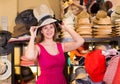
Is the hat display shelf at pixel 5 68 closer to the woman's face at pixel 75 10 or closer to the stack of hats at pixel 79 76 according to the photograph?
the stack of hats at pixel 79 76

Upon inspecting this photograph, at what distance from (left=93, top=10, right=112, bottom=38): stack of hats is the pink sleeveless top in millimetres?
859

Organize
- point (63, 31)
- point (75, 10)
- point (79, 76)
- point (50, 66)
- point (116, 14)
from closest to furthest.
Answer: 1. point (50, 66)
2. point (79, 76)
3. point (63, 31)
4. point (116, 14)
5. point (75, 10)

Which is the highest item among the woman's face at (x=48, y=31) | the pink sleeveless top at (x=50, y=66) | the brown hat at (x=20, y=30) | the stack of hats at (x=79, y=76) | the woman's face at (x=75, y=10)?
the woman's face at (x=75, y=10)

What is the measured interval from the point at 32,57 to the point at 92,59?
1.76 ft

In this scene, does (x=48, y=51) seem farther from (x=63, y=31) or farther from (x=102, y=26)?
(x=102, y=26)

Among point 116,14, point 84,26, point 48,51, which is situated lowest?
point 48,51

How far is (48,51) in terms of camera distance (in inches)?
97.4

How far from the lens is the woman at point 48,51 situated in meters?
2.41

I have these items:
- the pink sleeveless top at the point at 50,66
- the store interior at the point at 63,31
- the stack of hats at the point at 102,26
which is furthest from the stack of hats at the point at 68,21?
the pink sleeveless top at the point at 50,66

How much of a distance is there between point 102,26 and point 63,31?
0.41 meters

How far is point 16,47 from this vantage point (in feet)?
11.4

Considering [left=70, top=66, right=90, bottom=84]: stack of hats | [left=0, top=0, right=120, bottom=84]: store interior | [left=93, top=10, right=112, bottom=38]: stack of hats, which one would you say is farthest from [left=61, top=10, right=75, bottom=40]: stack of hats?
[left=70, top=66, right=90, bottom=84]: stack of hats

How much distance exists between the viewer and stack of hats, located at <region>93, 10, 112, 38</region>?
321 cm

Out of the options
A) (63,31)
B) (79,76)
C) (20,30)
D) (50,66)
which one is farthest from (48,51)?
(20,30)
